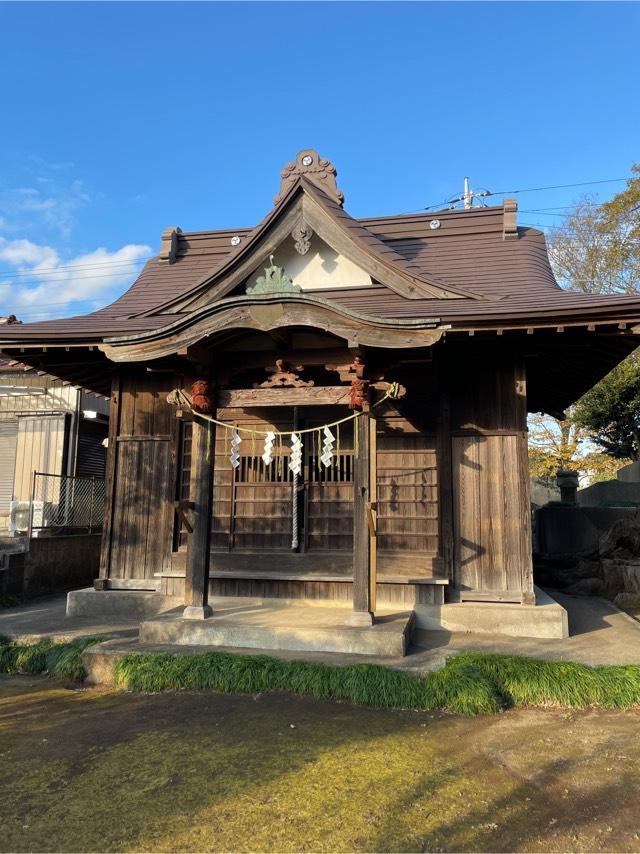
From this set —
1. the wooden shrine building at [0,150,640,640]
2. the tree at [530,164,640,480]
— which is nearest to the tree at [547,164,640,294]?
the tree at [530,164,640,480]

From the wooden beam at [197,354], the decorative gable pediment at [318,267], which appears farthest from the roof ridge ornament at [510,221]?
the wooden beam at [197,354]

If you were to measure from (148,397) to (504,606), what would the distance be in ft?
19.9

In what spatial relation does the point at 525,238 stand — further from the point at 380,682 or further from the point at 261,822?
the point at 261,822

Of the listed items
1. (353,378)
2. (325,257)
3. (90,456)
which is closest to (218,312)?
(353,378)

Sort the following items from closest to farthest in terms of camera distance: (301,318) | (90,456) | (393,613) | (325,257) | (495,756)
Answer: (495,756)
(301,318)
(393,613)
(325,257)
(90,456)

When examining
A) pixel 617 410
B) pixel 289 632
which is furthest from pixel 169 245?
pixel 617 410

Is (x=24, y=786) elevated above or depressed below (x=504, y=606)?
below

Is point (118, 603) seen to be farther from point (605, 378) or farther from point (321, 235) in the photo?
point (605, 378)

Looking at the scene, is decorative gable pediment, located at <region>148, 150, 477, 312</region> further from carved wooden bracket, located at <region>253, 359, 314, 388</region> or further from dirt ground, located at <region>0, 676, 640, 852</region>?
dirt ground, located at <region>0, 676, 640, 852</region>

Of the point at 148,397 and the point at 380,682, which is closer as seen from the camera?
the point at 380,682

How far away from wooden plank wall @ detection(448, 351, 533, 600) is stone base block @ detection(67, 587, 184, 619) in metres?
4.27

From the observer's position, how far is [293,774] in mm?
3975

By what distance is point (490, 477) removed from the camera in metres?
7.98

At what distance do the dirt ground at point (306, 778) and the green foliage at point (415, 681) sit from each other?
0.54ft
